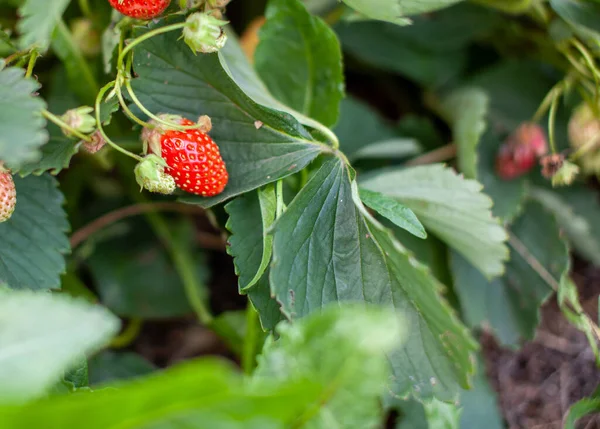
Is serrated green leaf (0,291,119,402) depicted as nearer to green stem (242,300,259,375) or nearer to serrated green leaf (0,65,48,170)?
serrated green leaf (0,65,48,170)

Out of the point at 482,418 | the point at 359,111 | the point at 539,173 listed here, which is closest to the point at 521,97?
the point at 539,173

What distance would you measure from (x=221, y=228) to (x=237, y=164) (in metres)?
0.12

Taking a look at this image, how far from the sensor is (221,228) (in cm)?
88

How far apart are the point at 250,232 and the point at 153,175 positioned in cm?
16

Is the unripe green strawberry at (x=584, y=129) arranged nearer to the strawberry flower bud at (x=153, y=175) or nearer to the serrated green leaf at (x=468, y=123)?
the serrated green leaf at (x=468, y=123)

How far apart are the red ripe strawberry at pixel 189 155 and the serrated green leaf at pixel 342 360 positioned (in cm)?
29

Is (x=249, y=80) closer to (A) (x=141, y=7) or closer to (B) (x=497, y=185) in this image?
(A) (x=141, y=7)

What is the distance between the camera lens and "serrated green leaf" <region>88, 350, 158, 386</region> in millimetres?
1088

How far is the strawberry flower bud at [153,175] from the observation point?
0.70 m

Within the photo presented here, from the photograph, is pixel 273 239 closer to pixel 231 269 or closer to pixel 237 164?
pixel 237 164

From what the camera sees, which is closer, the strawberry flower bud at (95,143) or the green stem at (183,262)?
the strawberry flower bud at (95,143)

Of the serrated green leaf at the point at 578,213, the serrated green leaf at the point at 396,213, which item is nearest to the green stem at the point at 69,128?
the serrated green leaf at the point at 396,213

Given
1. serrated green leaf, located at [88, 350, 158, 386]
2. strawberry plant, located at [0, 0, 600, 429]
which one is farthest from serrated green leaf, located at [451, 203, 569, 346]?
serrated green leaf, located at [88, 350, 158, 386]

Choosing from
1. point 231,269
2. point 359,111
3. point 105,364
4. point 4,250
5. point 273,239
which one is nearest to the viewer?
point 273,239
